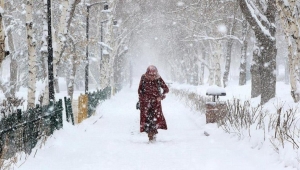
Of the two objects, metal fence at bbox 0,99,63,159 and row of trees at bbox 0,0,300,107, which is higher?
row of trees at bbox 0,0,300,107

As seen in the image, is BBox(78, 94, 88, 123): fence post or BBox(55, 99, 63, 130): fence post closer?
BBox(55, 99, 63, 130): fence post

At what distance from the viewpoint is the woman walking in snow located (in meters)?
9.27

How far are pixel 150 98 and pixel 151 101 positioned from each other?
0.09 meters

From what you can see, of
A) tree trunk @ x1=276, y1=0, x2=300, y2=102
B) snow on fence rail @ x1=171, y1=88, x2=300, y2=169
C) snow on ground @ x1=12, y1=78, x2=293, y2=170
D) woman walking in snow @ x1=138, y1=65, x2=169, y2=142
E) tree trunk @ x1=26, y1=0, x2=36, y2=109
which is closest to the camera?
snow on fence rail @ x1=171, y1=88, x2=300, y2=169

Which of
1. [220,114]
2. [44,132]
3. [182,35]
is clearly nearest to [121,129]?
[220,114]

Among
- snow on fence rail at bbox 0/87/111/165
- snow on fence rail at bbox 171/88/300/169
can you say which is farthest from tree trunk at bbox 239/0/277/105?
snow on fence rail at bbox 0/87/111/165

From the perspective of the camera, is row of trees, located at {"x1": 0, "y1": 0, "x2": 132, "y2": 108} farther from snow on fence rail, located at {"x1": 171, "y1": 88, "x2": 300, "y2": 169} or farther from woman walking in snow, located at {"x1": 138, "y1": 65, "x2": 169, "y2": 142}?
snow on fence rail, located at {"x1": 171, "y1": 88, "x2": 300, "y2": 169}

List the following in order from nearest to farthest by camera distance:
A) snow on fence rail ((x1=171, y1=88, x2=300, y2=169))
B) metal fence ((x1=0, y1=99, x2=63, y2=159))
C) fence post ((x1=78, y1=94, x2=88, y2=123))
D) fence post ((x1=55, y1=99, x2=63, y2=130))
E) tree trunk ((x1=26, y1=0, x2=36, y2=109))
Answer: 1. snow on fence rail ((x1=171, y1=88, x2=300, y2=169))
2. metal fence ((x1=0, y1=99, x2=63, y2=159))
3. fence post ((x1=55, y1=99, x2=63, y2=130))
4. tree trunk ((x1=26, y1=0, x2=36, y2=109))
5. fence post ((x1=78, y1=94, x2=88, y2=123))

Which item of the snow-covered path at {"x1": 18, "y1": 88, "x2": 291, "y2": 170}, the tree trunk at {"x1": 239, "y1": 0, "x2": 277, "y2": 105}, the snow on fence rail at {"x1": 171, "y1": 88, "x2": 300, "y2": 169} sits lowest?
the snow-covered path at {"x1": 18, "y1": 88, "x2": 291, "y2": 170}

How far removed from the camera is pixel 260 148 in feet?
22.8

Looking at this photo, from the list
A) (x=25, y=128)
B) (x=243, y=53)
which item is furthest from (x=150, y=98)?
(x=243, y=53)

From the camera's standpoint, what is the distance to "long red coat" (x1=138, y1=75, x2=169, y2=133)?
9.32 metres

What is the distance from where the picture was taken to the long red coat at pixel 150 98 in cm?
932

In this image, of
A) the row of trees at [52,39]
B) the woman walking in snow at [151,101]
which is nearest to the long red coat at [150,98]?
the woman walking in snow at [151,101]
